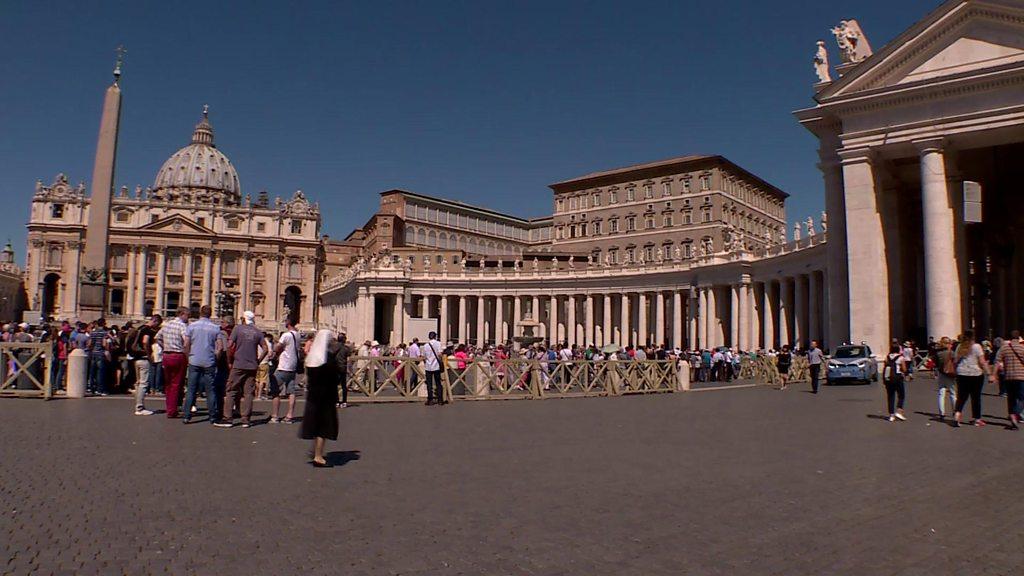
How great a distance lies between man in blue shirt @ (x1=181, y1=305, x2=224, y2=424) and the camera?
12727mm

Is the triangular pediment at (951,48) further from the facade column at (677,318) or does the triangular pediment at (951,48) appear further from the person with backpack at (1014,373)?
the facade column at (677,318)

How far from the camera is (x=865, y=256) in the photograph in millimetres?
28984

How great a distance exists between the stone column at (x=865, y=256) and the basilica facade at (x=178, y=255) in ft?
315

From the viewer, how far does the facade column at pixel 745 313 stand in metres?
48.4

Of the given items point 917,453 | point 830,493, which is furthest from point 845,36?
point 830,493

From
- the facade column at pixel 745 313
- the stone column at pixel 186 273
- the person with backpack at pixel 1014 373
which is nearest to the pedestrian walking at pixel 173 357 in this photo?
the person with backpack at pixel 1014 373

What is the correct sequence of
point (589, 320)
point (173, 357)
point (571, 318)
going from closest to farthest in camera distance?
point (173, 357) → point (571, 318) → point (589, 320)

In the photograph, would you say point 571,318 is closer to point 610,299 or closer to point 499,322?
point 610,299

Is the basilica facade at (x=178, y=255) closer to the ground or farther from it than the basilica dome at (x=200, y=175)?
closer to the ground

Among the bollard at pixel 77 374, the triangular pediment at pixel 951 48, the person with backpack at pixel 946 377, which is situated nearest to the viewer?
the person with backpack at pixel 946 377

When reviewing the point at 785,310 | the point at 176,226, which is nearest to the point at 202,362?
the point at 785,310

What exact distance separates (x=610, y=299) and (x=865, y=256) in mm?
37794

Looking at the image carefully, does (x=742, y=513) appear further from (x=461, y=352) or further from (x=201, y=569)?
(x=461, y=352)

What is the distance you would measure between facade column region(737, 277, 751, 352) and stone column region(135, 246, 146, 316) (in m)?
95.9
